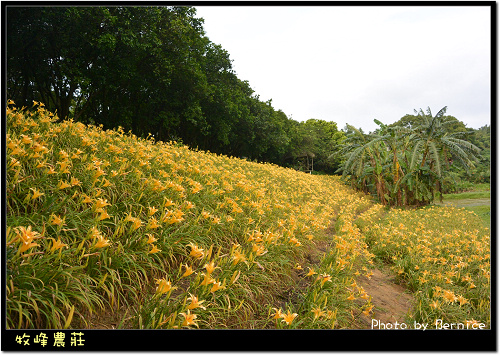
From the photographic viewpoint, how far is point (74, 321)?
4.31 ft

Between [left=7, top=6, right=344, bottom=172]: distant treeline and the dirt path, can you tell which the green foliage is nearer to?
the dirt path

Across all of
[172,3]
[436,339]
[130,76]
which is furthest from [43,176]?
[130,76]

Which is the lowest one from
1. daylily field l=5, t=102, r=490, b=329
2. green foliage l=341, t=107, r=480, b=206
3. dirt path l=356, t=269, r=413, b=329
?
dirt path l=356, t=269, r=413, b=329

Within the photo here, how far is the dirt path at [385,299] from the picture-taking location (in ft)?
6.21

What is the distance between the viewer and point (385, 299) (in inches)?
92.3

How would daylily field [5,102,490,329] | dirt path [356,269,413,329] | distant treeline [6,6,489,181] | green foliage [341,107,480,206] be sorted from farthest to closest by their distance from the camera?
green foliage [341,107,480,206] → distant treeline [6,6,489,181] → dirt path [356,269,413,329] → daylily field [5,102,490,329]

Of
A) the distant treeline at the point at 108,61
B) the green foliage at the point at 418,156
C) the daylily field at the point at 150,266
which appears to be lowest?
the daylily field at the point at 150,266

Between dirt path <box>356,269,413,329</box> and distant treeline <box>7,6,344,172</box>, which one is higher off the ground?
distant treeline <box>7,6,344,172</box>

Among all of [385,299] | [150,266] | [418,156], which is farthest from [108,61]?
[418,156]

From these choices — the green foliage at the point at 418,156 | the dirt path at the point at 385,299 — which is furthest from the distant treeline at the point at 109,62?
the green foliage at the point at 418,156

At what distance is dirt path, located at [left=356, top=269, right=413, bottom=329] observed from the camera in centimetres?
189

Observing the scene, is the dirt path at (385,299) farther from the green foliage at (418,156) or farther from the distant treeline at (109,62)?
the green foliage at (418,156)

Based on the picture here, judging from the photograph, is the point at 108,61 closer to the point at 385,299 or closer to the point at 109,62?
the point at 109,62

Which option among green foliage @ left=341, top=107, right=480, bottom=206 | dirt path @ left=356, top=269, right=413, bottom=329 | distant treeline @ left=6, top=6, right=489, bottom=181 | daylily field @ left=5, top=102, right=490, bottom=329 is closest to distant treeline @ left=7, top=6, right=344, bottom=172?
distant treeline @ left=6, top=6, right=489, bottom=181
